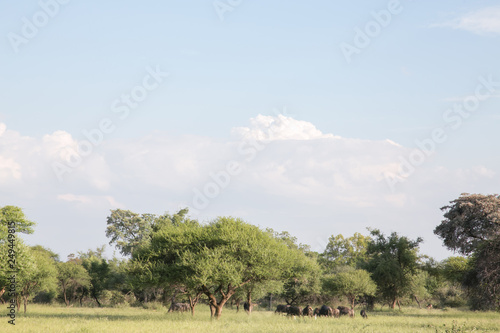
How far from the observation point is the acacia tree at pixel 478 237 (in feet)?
164

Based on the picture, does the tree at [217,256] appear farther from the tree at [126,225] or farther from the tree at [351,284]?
the tree at [126,225]

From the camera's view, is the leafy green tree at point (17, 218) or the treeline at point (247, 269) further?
the leafy green tree at point (17, 218)

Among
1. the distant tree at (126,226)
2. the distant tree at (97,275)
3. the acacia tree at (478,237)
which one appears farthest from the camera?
the distant tree at (126,226)

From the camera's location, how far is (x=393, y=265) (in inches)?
2800

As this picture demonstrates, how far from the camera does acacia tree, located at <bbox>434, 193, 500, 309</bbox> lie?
50.1 meters

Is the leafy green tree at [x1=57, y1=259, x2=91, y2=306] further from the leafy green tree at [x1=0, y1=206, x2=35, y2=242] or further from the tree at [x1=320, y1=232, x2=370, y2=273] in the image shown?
the tree at [x1=320, y1=232, x2=370, y2=273]

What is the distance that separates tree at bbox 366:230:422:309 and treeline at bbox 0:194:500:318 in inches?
5.3

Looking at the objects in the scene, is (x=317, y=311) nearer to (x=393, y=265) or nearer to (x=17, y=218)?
(x=393, y=265)

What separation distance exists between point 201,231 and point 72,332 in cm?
1707

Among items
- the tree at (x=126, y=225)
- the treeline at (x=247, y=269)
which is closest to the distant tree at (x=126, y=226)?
the tree at (x=126, y=225)

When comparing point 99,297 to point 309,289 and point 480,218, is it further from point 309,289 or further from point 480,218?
point 480,218

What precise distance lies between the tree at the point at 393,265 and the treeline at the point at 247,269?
14cm

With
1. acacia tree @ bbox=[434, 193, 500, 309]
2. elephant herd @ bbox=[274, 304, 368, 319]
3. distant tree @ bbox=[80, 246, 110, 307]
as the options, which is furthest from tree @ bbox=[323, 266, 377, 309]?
distant tree @ bbox=[80, 246, 110, 307]

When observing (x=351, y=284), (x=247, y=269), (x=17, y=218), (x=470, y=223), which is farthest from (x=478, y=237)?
(x=17, y=218)
